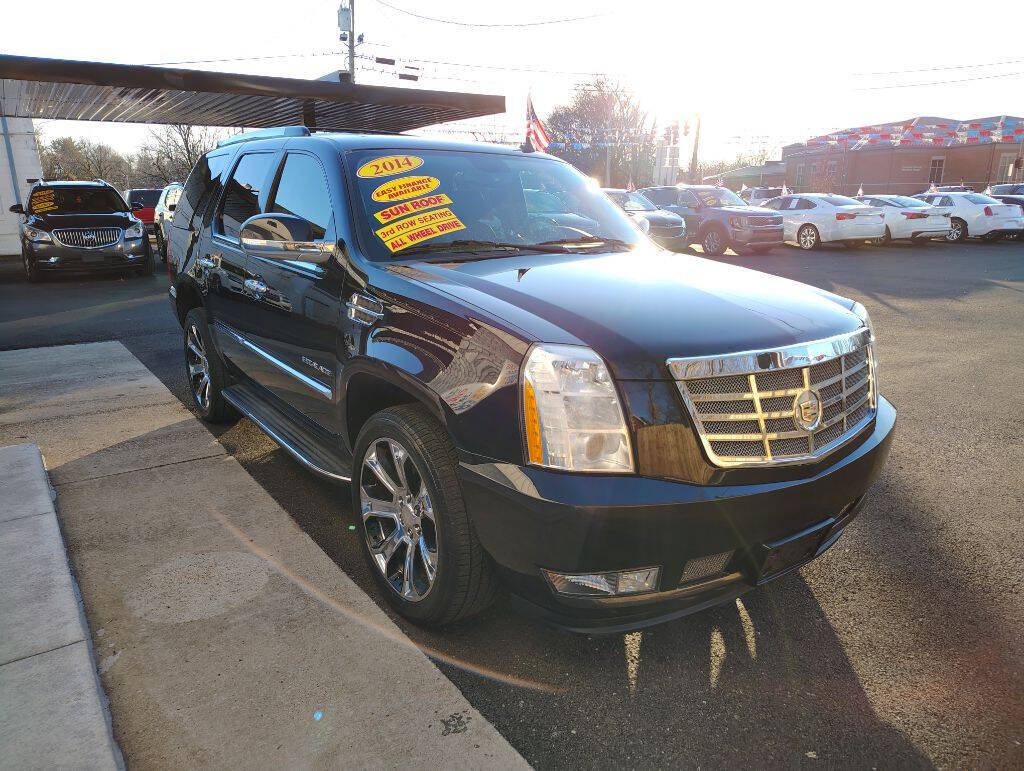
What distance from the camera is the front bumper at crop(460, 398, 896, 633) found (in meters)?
2.10

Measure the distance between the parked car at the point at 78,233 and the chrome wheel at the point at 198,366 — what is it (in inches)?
384

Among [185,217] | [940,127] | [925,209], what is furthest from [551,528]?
[940,127]

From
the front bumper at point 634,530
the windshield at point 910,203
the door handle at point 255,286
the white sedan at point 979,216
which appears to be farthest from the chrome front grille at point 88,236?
the white sedan at point 979,216

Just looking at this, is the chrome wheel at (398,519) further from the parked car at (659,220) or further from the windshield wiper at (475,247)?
the parked car at (659,220)

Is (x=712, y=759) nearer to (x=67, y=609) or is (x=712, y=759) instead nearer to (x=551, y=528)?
(x=551, y=528)

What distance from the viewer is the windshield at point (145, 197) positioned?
75.2ft

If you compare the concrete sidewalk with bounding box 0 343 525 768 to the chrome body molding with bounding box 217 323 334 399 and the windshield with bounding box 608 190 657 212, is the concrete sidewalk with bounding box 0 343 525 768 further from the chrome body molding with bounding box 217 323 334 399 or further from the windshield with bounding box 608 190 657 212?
the windshield with bounding box 608 190 657 212

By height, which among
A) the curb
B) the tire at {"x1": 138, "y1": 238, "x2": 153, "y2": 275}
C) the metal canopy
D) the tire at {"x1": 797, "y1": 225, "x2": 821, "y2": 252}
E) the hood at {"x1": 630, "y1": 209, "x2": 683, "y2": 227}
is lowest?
the curb

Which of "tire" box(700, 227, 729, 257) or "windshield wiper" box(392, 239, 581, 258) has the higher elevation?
"windshield wiper" box(392, 239, 581, 258)

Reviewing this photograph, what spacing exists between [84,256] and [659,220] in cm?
1163

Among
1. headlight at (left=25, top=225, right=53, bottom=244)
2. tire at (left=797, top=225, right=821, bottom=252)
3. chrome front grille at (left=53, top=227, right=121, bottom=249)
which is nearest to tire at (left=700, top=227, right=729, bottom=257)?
tire at (left=797, top=225, right=821, bottom=252)

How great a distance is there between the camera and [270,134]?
4.31 metres

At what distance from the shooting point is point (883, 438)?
9.11 feet

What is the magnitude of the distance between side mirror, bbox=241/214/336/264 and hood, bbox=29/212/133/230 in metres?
12.5
